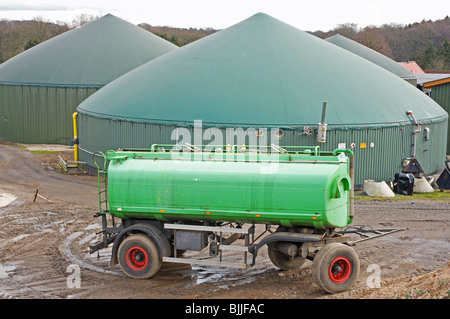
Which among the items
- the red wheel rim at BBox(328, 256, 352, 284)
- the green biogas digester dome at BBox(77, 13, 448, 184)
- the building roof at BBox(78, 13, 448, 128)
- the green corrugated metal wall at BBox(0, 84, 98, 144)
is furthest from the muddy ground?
the green corrugated metal wall at BBox(0, 84, 98, 144)

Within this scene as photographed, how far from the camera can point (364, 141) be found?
30078 millimetres

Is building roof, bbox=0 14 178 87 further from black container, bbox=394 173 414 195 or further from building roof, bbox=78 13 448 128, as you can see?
black container, bbox=394 173 414 195

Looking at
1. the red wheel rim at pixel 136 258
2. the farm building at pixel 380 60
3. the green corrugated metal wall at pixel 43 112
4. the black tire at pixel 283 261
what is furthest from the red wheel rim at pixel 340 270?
the farm building at pixel 380 60

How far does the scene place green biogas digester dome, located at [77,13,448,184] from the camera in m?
29.9

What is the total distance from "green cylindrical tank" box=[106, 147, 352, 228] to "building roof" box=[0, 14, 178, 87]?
32237 millimetres

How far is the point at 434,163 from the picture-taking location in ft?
111

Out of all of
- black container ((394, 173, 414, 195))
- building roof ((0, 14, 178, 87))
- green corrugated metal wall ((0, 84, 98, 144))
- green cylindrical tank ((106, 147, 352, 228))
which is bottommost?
black container ((394, 173, 414, 195))

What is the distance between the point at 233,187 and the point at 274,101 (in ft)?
50.3

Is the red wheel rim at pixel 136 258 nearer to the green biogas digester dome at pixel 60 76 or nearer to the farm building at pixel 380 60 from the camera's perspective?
the green biogas digester dome at pixel 60 76

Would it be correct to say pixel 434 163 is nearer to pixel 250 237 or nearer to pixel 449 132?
pixel 449 132

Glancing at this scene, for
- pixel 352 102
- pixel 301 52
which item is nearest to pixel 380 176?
pixel 352 102

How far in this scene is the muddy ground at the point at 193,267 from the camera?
50.9 feet

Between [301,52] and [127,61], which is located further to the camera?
[127,61]

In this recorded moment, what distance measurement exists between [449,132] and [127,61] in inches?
1045
